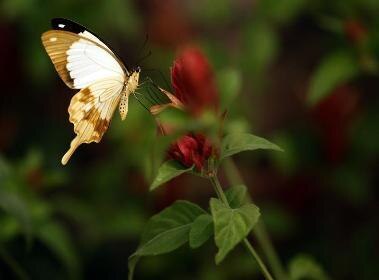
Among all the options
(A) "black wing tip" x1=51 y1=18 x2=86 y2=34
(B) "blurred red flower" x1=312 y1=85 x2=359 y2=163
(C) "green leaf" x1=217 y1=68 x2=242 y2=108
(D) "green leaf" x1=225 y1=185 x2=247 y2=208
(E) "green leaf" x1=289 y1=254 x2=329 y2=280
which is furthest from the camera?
(B) "blurred red flower" x1=312 y1=85 x2=359 y2=163

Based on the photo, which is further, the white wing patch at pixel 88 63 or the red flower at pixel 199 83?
the red flower at pixel 199 83

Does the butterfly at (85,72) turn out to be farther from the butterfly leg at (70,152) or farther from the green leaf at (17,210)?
the green leaf at (17,210)

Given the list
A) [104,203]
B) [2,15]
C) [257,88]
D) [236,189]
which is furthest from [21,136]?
[236,189]

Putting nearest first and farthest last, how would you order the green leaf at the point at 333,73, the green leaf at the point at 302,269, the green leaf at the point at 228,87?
1. the green leaf at the point at 302,269
2. the green leaf at the point at 228,87
3. the green leaf at the point at 333,73

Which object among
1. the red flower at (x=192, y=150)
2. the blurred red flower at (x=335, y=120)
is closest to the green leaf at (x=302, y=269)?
the red flower at (x=192, y=150)

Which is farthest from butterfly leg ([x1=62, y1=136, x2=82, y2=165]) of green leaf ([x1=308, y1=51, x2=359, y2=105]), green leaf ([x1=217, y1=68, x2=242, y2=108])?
green leaf ([x1=308, y1=51, x2=359, y2=105])

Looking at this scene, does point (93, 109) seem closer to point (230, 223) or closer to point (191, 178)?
point (230, 223)

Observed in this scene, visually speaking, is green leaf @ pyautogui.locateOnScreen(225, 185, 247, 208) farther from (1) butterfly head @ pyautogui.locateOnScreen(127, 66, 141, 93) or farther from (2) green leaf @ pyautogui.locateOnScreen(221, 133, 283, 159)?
(1) butterfly head @ pyautogui.locateOnScreen(127, 66, 141, 93)
